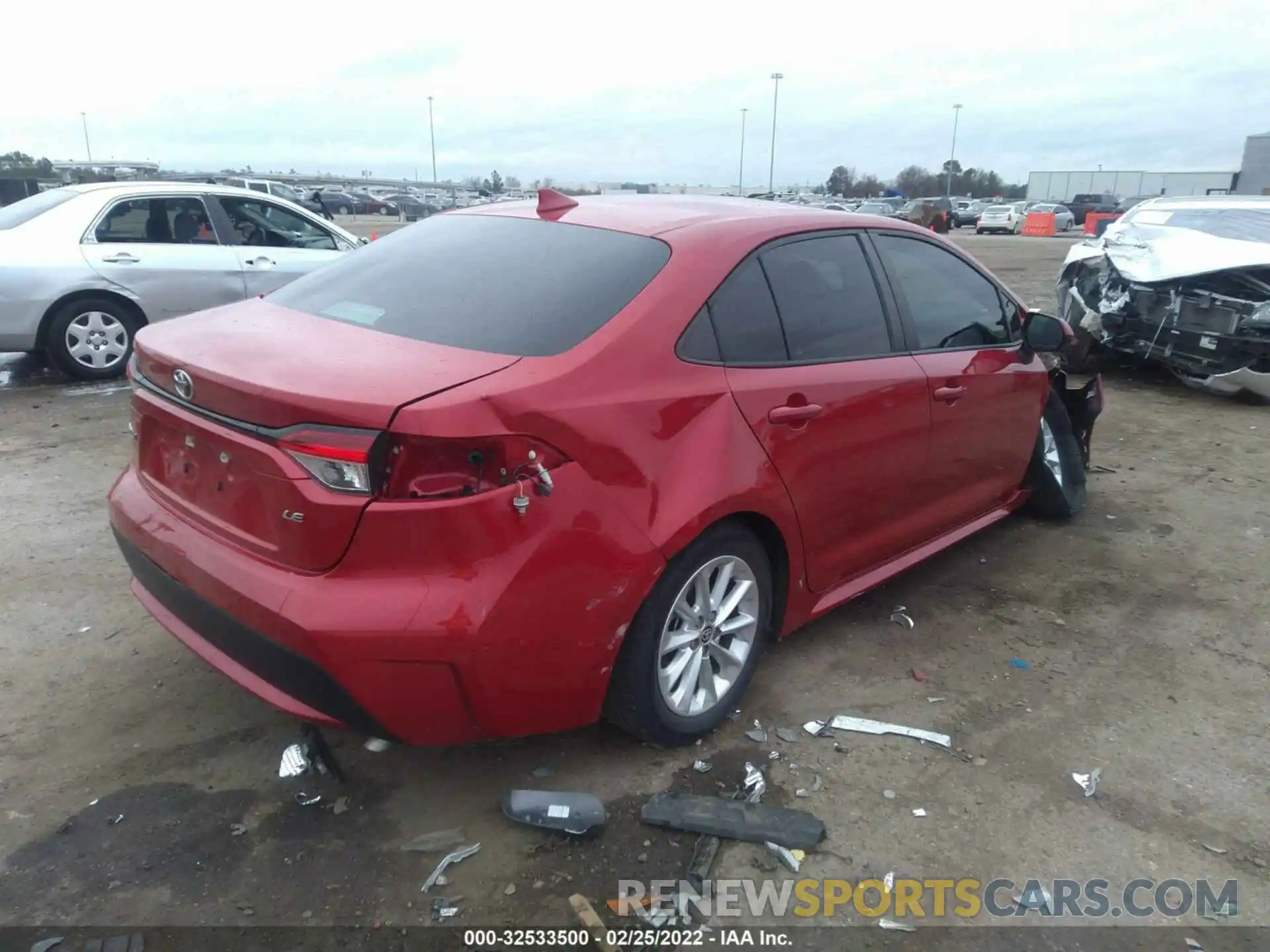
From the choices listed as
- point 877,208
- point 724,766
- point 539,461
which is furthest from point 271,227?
point 877,208

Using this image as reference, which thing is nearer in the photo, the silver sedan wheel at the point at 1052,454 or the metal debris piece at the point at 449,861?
the metal debris piece at the point at 449,861

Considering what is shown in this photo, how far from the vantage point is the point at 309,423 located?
2213 millimetres

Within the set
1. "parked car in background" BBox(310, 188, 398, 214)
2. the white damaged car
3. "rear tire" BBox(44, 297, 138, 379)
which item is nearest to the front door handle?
the white damaged car

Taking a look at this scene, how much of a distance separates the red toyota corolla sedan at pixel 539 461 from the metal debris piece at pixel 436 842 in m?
0.34

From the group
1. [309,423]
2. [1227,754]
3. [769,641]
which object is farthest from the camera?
[769,641]

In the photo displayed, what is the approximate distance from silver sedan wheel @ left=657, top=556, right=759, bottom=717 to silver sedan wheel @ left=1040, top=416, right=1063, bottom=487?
2.50 m

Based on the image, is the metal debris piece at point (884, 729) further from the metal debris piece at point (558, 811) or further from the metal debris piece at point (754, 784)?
the metal debris piece at point (558, 811)

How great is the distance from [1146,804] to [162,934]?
272 cm

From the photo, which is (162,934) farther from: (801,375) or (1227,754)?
(1227,754)

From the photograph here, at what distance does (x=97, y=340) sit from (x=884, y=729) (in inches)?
286

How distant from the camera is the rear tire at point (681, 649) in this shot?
8.68ft

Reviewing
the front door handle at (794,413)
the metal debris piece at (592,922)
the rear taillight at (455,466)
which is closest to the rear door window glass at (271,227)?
the front door handle at (794,413)

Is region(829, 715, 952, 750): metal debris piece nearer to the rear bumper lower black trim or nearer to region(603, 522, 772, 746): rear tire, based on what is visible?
region(603, 522, 772, 746): rear tire


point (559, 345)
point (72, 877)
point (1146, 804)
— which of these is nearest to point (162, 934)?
point (72, 877)
